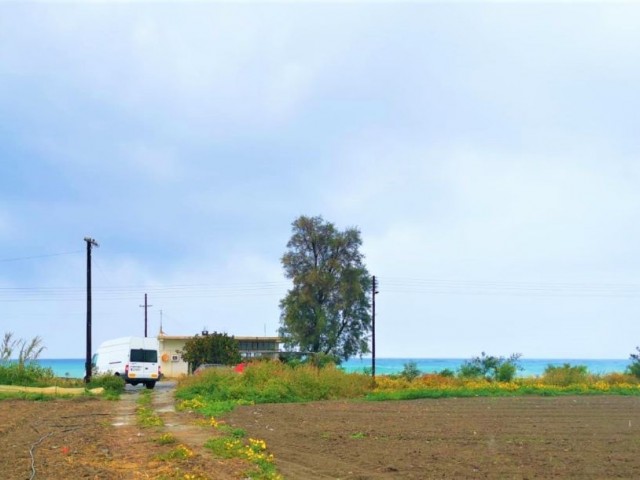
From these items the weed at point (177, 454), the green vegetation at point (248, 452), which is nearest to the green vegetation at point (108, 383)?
the green vegetation at point (248, 452)

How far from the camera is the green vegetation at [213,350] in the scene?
4559 cm

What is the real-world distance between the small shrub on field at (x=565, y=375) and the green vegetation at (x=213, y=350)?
20.1 meters

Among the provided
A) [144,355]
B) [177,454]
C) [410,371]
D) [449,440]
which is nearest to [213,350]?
[144,355]

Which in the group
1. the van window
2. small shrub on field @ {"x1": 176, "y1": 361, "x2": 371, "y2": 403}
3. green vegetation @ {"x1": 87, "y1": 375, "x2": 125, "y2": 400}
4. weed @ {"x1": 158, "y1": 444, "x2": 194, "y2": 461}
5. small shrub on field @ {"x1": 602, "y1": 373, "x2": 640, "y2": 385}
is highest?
weed @ {"x1": 158, "y1": 444, "x2": 194, "y2": 461}

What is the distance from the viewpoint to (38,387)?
32.3 m

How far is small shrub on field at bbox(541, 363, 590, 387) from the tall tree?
58.4 ft

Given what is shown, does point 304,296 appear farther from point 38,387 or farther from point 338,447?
point 338,447

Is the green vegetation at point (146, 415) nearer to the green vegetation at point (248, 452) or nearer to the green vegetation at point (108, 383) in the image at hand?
the green vegetation at point (248, 452)

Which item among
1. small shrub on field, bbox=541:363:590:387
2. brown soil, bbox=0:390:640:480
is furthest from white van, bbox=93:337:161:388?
small shrub on field, bbox=541:363:590:387

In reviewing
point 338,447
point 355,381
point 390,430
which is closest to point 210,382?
point 355,381

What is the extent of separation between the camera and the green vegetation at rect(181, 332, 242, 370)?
4559cm

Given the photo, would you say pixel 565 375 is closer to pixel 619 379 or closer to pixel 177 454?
pixel 619 379

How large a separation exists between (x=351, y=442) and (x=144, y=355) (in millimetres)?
25901

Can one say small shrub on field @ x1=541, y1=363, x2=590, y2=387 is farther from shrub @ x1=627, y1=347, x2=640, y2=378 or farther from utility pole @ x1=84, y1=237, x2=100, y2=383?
utility pole @ x1=84, y1=237, x2=100, y2=383
